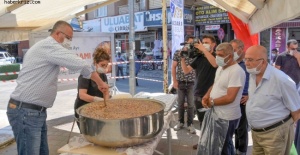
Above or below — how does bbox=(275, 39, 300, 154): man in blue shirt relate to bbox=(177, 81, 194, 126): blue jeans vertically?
above

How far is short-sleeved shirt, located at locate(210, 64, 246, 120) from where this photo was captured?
10.2 feet

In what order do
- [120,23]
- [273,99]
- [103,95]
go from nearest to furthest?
[273,99]
[103,95]
[120,23]

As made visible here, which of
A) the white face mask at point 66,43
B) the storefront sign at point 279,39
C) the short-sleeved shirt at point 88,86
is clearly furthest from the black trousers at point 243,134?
the storefront sign at point 279,39

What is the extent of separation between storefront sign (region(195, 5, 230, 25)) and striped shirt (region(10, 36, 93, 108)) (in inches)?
507

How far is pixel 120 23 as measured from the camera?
19.5 m

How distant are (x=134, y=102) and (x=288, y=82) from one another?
4.81ft

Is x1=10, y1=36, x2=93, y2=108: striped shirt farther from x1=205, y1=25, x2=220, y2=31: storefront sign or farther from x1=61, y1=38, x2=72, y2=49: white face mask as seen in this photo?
x1=205, y1=25, x2=220, y2=31: storefront sign

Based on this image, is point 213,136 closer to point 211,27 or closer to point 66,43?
point 66,43

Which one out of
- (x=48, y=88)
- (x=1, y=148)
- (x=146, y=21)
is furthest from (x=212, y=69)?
(x=146, y=21)

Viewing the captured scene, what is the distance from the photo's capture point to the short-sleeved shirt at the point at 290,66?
652cm

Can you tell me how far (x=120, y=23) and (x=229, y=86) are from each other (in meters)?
17.1

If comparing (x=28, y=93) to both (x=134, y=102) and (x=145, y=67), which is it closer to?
(x=134, y=102)

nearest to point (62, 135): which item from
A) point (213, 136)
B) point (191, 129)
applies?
point (191, 129)

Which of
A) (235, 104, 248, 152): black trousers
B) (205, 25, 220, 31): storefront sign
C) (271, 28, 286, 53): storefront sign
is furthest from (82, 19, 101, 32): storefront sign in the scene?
(235, 104, 248, 152): black trousers
